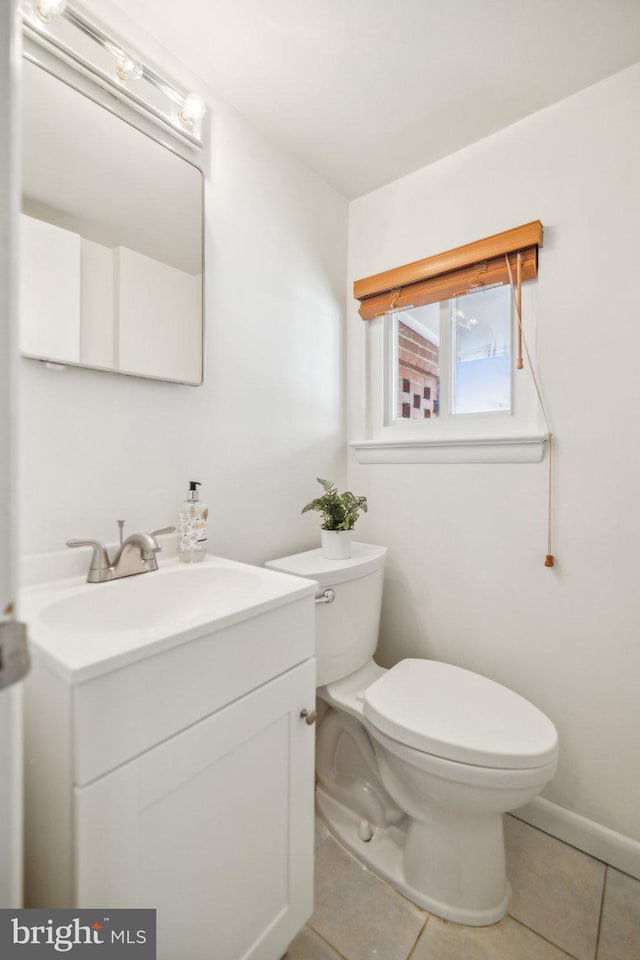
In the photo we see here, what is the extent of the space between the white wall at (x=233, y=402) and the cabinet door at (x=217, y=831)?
55 centimetres

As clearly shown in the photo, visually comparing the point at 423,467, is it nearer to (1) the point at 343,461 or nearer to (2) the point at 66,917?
(1) the point at 343,461

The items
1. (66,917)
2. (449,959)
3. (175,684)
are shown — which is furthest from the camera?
(449,959)

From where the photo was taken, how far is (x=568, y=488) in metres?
1.30

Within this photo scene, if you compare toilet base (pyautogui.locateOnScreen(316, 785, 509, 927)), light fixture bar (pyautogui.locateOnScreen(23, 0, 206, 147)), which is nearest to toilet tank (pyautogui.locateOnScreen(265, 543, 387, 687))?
toilet base (pyautogui.locateOnScreen(316, 785, 509, 927))

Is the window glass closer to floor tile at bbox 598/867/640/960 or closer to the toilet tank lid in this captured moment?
the toilet tank lid

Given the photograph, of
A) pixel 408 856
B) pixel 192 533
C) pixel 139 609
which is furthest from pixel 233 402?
pixel 408 856

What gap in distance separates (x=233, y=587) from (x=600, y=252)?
4.65 feet

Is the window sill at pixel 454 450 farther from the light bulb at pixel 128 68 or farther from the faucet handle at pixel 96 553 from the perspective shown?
the light bulb at pixel 128 68

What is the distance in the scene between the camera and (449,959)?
3.15ft

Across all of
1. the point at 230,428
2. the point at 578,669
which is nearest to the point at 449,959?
the point at 578,669

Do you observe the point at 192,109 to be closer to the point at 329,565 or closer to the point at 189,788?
the point at 329,565

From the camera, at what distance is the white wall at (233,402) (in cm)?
96

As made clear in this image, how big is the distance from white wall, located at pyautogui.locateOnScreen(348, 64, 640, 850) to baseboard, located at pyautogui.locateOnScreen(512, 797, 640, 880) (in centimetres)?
2

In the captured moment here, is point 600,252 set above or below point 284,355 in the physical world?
above
